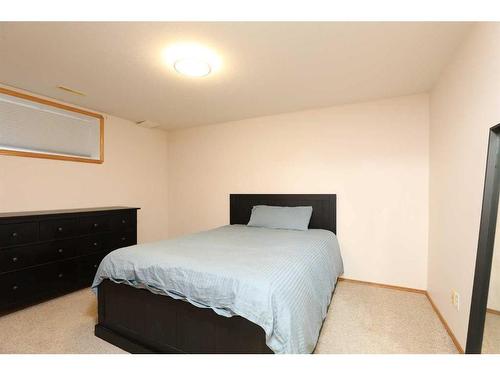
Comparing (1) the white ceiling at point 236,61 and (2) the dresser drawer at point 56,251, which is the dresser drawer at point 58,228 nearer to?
(2) the dresser drawer at point 56,251

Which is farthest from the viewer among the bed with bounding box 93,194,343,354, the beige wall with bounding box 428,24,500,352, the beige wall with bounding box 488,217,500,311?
the beige wall with bounding box 428,24,500,352

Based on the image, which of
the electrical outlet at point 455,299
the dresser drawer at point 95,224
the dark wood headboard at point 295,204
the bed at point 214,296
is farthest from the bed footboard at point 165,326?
the dark wood headboard at point 295,204

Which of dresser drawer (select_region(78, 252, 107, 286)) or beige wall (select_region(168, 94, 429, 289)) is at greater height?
beige wall (select_region(168, 94, 429, 289))

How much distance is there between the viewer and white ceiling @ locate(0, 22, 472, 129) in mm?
1613

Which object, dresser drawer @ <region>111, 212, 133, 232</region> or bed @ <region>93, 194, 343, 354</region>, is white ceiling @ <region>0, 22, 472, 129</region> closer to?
dresser drawer @ <region>111, 212, 133, 232</region>

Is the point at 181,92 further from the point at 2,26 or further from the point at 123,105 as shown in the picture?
the point at 2,26

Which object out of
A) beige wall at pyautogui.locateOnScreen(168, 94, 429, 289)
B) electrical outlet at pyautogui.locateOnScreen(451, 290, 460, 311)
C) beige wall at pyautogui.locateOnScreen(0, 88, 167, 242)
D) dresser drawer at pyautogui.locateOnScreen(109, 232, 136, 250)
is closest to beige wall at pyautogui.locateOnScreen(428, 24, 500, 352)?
electrical outlet at pyautogui.locateOnScreen(451, 290, 460, 311)

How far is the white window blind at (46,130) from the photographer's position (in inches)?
98.8

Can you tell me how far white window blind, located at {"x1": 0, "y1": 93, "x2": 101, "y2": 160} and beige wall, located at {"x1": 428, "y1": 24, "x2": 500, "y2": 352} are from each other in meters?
3.80

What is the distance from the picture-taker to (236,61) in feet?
6.62

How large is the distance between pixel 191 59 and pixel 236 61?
355 millimetres
